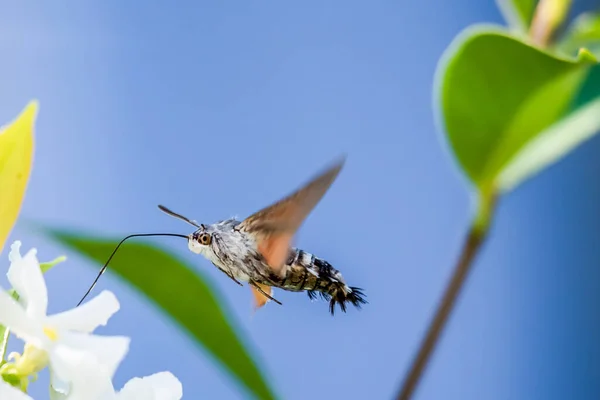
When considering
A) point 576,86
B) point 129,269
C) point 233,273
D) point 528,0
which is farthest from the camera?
point 528,0

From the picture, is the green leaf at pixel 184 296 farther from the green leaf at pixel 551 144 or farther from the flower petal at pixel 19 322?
the green leaf at pixel 551 144

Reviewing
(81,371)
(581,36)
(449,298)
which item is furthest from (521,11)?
(81,371)

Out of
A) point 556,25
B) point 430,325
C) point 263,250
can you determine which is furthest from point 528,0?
point 263,250

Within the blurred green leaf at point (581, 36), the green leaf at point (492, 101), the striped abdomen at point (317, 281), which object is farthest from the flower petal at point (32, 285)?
the blurred green leaf at point (581, 36)

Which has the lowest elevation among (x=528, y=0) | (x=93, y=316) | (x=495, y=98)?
(x=93, y=316)

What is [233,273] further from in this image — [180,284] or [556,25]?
[556,25]

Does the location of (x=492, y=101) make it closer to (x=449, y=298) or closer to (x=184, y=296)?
(x=449, y=298)

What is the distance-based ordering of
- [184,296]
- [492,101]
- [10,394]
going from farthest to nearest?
[492,101]
[184,296]
[10,394]
